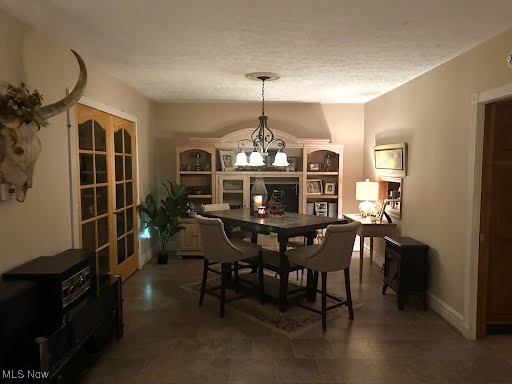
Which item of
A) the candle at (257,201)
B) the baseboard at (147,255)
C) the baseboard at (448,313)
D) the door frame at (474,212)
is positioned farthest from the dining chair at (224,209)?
the door frame at (474,212)

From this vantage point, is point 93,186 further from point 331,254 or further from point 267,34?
point 331,254

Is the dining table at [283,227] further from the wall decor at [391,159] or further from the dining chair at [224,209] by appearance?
the wall decor at [391,159]

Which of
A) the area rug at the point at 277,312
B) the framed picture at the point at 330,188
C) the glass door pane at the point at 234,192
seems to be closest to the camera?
the area rug at the point at 277,312

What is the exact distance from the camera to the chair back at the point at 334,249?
10.6ft

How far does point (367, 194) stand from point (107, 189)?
10.5ft

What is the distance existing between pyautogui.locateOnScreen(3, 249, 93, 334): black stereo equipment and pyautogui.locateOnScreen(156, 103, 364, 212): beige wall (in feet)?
12.0

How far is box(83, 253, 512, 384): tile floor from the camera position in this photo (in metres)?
2.61

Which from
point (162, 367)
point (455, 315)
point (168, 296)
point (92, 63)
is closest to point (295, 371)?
point (162, 367)

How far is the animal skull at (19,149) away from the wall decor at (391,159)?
3512mm

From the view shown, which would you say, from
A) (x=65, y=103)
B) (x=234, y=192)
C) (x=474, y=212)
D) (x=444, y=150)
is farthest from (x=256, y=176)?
(x=65, y=103)

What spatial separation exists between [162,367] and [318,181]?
12.8ft

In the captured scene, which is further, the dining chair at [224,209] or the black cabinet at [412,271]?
the dining chair at [224,209]

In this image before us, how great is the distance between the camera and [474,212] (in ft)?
10.0

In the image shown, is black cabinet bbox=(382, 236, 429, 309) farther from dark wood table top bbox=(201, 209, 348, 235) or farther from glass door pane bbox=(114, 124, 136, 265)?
glass door pane bbox=(114, 124, 136, 265)
